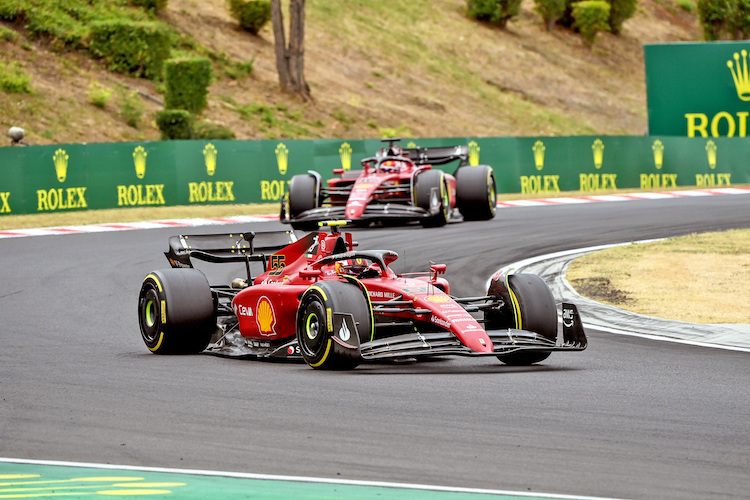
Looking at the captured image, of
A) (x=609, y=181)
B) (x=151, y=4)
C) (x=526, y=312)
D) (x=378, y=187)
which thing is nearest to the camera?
(x=526, y=312)

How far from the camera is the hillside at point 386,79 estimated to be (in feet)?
127

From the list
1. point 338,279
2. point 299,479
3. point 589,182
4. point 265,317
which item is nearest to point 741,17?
point 589,182

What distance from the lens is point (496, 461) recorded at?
6488mm

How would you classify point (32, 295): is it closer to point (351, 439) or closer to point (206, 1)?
point (351, 439)

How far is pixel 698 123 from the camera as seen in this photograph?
120 ft

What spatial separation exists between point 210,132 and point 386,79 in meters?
16.6

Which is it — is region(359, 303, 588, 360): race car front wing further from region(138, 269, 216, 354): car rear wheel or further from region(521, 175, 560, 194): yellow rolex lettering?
region(521, 175, 560, 194): yellow rolex lettering

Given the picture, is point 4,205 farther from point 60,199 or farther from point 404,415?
point 404,415

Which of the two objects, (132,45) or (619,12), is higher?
(619,12)

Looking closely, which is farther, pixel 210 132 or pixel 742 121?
pixel 210 132

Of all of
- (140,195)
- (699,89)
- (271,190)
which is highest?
(699,89)

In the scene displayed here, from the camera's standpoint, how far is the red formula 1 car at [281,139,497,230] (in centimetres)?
2252

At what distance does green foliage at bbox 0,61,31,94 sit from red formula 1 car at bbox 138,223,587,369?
85.5 feet

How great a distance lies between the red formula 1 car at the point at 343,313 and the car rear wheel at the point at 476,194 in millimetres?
12734
